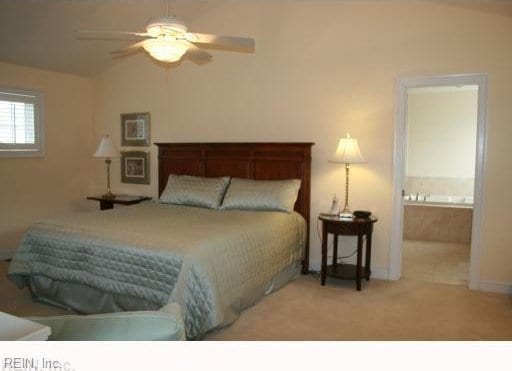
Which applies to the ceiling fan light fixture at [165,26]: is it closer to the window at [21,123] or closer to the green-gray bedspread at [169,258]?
the green-gray bedspread at [169,258]

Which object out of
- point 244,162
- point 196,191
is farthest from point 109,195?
point 244,162

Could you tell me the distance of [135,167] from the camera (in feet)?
17.7

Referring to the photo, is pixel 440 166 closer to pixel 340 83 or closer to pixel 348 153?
pixel 340 83

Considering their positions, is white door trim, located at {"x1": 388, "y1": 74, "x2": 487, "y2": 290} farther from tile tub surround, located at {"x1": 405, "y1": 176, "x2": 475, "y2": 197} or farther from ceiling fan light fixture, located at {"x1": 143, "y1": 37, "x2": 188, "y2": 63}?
tile tub surround, located at {"x1": 405, "y1": 176, "x2": 475, "y2": 197}

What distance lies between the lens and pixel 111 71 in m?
5.48

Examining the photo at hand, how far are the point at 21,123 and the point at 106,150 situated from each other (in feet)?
3.26

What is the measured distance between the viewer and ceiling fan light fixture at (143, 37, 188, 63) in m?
2.69

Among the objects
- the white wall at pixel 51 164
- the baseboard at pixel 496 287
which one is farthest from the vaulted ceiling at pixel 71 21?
the baseboard at pixel 496 287

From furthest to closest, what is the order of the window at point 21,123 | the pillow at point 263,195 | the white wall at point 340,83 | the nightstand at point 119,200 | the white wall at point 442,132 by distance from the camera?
the white wall at point 442,132 → the nightstand at point 119,200 → the window at point 21,123 → the pillow at point 263,195 → the white wall at point 340,83

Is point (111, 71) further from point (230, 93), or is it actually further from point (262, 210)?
point (262, 210)

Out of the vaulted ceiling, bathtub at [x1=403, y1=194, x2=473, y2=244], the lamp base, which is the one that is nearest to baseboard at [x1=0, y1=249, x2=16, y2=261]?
the lamp base

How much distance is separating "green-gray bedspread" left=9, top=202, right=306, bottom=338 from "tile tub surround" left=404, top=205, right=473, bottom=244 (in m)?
2.96

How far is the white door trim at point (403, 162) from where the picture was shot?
3642mm
